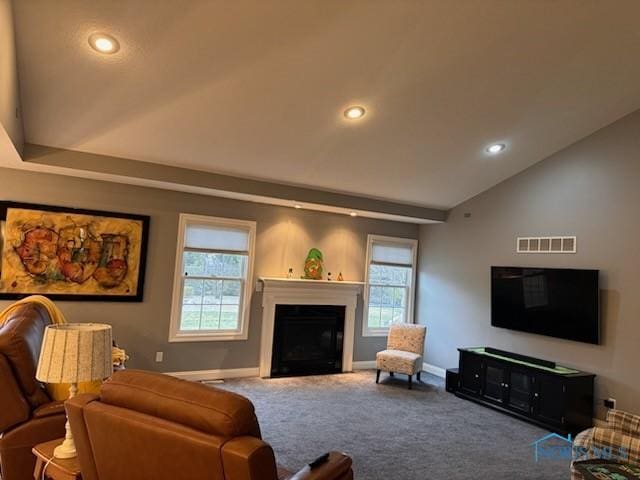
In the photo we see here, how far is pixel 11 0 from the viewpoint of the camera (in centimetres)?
258

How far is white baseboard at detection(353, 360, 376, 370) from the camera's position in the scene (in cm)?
658

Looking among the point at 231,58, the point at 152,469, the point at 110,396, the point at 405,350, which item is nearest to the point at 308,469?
the point at 152,469

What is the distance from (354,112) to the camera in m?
4.08

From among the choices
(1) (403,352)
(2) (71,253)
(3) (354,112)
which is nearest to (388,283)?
(1) (403,352)

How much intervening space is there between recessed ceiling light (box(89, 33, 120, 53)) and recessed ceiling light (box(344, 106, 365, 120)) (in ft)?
6.58

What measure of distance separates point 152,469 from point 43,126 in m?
3.52

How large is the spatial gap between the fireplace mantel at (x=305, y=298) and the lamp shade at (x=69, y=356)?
376cm

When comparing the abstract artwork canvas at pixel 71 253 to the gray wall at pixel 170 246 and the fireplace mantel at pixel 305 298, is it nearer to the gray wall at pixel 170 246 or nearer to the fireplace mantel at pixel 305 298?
the gray wall at pixel 170 246

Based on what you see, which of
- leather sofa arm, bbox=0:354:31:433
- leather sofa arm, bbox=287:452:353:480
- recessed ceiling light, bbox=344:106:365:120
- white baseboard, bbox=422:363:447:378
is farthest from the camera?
white baseboard, bbox=422:363:447:378

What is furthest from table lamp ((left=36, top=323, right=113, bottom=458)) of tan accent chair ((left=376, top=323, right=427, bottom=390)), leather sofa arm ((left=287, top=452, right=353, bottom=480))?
tan accent chair ((left=376, top=323, right=427, bottom=390))

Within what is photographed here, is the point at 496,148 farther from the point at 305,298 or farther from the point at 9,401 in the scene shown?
the point at 9,401

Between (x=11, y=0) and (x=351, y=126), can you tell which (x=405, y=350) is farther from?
(x=11, y=0)

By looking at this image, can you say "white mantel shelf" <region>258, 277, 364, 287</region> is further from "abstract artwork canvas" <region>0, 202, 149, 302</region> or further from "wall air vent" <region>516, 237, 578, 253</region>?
"wall air vent" <region>516, 237, 578, 253</region>

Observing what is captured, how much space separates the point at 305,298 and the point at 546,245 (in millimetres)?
3226
